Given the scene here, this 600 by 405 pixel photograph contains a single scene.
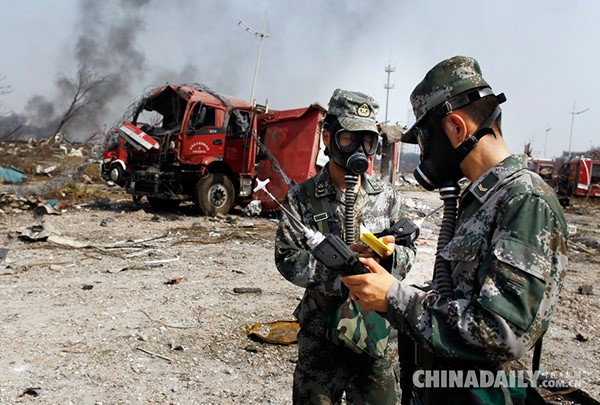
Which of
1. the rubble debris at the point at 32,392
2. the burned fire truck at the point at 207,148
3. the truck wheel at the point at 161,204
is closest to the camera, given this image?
the rubble debris at the point at 32,392

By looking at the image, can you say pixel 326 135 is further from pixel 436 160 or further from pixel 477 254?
pixel 477 254

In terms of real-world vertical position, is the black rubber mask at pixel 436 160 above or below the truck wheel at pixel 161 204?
above

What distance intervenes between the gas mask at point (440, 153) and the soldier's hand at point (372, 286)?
0.32 meters

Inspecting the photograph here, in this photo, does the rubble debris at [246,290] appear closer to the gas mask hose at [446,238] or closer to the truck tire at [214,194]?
the gas mask hose at [446,238]

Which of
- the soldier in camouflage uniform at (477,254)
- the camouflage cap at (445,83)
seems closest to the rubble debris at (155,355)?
the soldier in camouflage uniform at (477,254)

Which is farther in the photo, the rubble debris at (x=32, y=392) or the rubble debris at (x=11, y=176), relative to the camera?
the rubble debris at (x=11, y=176)

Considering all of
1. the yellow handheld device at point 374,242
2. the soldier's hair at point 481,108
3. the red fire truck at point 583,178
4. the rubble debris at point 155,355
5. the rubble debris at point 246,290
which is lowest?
the rubble debris at point 155,355

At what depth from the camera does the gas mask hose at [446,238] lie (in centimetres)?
140

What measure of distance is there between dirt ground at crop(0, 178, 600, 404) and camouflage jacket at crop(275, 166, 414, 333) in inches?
60.0

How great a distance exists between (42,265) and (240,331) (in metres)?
3.24

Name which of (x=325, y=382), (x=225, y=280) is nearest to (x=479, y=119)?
(x=325, y=382)

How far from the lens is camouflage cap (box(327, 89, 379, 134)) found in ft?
7.54

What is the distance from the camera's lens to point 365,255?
1736 mm

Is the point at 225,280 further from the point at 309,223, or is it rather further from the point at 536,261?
the point at 536,261
